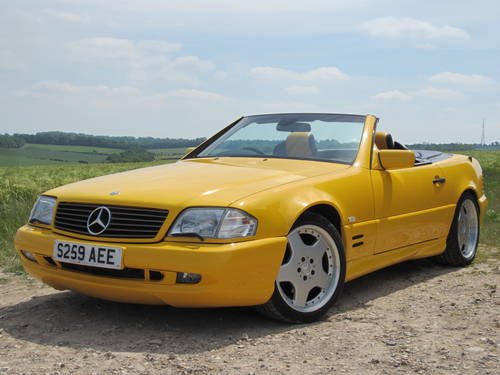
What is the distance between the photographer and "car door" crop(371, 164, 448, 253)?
506cm

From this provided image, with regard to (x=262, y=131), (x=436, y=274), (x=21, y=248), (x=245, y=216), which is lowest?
(x=436, y=274)

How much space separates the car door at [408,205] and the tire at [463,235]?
239mm

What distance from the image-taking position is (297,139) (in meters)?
5.32

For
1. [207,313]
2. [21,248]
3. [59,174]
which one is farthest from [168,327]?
[59,174]

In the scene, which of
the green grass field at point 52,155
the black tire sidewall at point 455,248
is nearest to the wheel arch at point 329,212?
the black tire sidewall at point 455,248

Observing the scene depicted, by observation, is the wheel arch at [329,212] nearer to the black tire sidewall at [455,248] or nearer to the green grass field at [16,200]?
the black tire sidewall at [455,248]

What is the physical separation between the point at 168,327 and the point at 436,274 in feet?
9.91

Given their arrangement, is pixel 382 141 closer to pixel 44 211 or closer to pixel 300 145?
pixel 300 145

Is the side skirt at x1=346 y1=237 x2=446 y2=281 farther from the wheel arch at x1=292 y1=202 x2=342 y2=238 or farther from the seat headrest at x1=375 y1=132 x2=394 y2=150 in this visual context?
the seat headrest at x1=375 y1=132 x2=394 y2=150

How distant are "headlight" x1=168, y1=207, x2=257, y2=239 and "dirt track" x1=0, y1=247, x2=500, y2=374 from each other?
25.7 inches

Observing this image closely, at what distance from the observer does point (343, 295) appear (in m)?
5.17

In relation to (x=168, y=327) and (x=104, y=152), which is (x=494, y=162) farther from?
(x=168, y=327)

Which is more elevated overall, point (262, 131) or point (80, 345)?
point (262, 131)

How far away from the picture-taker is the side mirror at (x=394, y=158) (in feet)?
16.6
